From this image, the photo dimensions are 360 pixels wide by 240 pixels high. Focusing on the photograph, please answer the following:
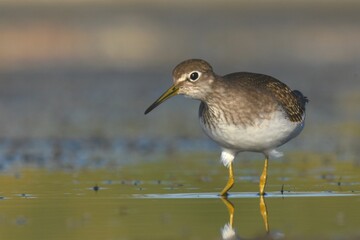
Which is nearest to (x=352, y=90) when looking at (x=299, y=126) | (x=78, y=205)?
(x=299, y=126)

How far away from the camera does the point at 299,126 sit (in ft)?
50.0

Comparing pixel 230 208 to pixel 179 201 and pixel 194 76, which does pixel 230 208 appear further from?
pixel 194 76

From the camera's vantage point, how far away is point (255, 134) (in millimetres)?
14375

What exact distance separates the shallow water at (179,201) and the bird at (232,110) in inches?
26.9

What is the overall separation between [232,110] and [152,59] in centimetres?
2184

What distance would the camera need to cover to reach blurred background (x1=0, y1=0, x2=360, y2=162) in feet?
74.2

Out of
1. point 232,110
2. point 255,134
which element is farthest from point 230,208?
point 232,110

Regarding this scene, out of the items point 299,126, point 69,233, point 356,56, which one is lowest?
point 69,233

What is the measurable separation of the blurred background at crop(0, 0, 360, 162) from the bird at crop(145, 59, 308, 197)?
3984mm

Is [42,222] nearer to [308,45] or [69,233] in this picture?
[69,233]

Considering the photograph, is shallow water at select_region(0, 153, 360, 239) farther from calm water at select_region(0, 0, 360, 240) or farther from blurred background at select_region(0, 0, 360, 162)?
blurred background at select_region(0, 0, 360, 162)

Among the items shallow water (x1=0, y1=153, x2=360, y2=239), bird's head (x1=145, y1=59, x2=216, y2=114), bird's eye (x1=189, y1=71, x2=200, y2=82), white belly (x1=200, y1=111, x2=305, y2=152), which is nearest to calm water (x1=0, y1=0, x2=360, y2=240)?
shallow water (x1=0, y1=153, x2=360, y2=239)

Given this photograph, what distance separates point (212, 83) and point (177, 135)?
22.2 feet

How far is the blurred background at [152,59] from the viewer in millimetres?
22625
